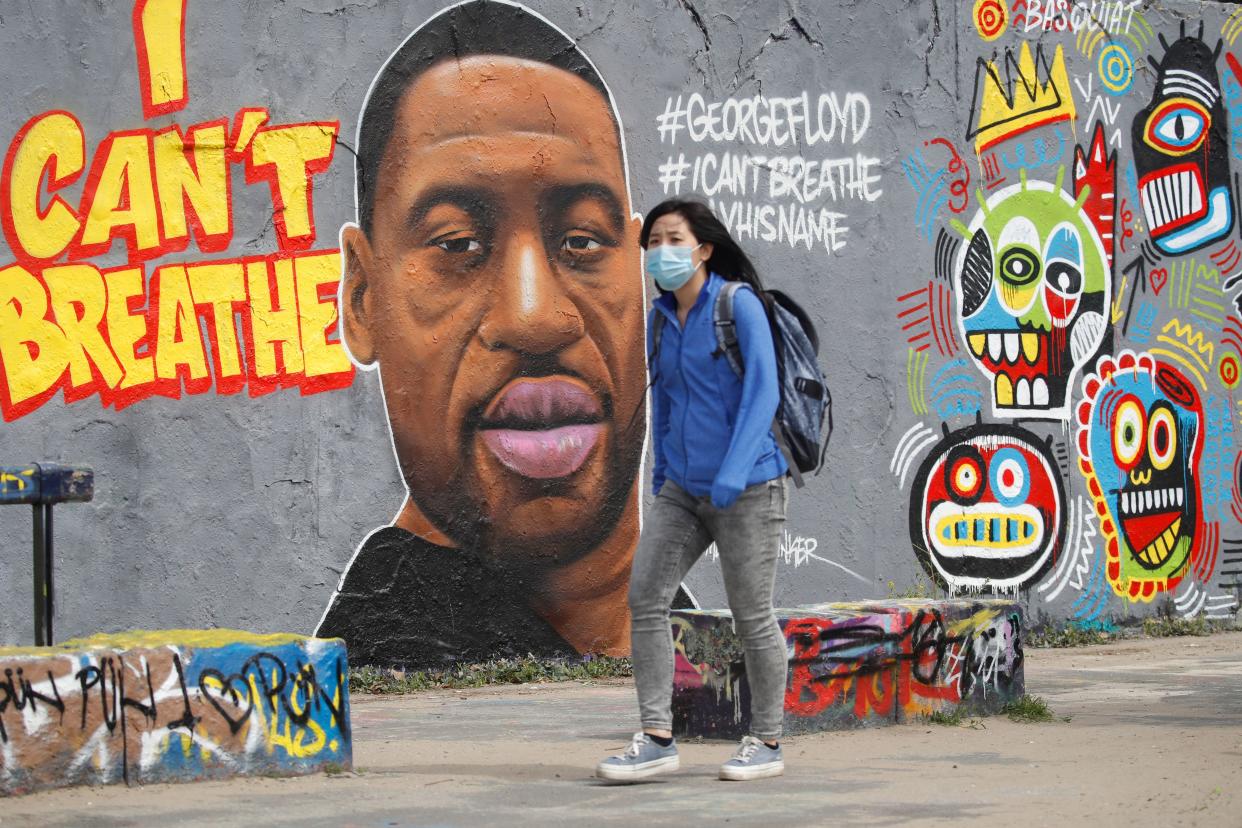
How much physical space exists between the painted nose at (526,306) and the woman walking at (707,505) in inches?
113

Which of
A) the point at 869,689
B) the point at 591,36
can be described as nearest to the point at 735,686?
the point at 869,689

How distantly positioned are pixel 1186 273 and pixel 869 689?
528 centimetres

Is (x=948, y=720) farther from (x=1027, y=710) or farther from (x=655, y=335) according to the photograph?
(x=655, y=335)

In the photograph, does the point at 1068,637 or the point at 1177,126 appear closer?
the point at 1068,637

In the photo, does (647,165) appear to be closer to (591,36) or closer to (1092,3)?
(591,36)

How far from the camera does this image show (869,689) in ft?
21.9

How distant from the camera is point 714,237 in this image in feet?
18.6

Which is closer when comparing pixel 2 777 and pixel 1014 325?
pixel 2 777

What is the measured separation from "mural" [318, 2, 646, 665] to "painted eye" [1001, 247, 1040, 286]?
Result: 2578mm

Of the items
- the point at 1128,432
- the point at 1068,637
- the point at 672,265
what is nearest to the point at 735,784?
the point at 672,265

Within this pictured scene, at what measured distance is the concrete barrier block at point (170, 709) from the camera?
4941mm

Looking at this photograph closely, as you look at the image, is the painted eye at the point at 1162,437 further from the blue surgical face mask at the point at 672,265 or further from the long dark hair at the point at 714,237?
the blue surgical face mask at the point at 672,265

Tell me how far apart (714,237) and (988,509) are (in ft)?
15.8

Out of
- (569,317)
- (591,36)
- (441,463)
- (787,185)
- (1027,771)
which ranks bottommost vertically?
(1027,771)
